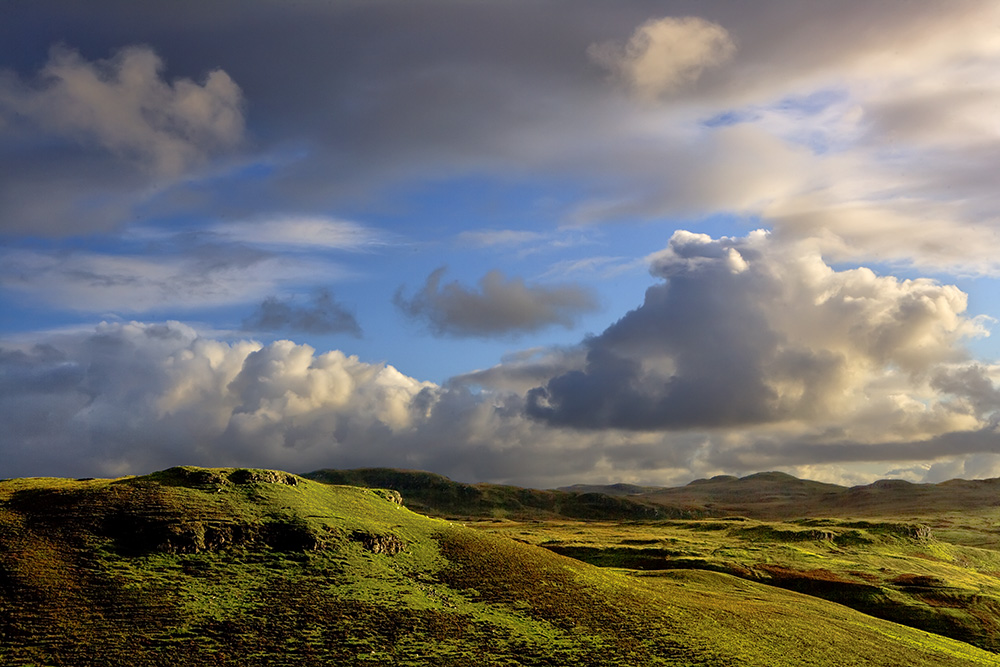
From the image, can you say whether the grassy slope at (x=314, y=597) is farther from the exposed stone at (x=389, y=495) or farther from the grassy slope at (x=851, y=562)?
the grassy slope at (x=851, y=562)

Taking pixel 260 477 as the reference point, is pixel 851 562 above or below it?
below

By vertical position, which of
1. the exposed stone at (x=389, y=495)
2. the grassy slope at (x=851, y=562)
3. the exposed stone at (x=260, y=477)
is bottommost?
the grassy slope at (x=851, y=562)

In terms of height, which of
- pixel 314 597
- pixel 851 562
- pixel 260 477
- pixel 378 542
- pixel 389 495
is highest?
pixel 260 477

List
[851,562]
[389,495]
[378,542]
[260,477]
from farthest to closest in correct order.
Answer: [851,562], [389,495], [260,477], [378,542]

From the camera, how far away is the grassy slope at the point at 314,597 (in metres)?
57.2

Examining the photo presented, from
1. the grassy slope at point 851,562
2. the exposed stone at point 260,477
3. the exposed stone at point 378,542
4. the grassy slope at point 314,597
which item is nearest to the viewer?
the grassy slope at point 314,597

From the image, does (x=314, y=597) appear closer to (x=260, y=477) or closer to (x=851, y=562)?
(x=260, y=477)

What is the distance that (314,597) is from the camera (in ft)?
216

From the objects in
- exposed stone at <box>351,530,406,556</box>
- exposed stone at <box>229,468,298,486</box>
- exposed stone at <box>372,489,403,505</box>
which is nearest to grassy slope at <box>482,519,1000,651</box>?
exposed stone at <box>372,489,403,505</box>

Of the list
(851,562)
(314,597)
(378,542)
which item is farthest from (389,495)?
(851,562)

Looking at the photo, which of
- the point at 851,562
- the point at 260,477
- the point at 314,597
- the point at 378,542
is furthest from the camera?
the point at 851,562

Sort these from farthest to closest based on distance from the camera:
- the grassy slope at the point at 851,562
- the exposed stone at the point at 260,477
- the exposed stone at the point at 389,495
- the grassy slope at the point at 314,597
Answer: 1. the grassy slope at the point at 851,562
2. the exposed stone at the point at 389,495
3. the exposed stone at the point at 260,477
4. the grassy slope at the point at 314,597

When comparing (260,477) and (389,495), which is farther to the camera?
(389,495)

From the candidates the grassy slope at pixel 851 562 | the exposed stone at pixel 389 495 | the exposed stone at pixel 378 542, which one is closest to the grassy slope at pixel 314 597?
the exposed stone at pixel 378 542
